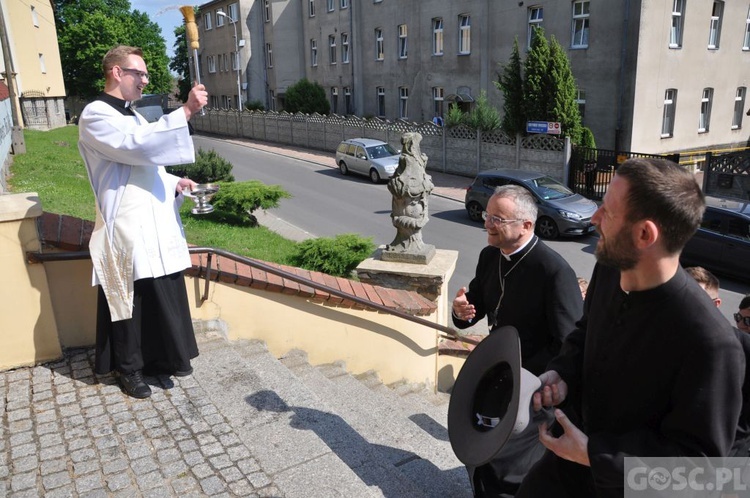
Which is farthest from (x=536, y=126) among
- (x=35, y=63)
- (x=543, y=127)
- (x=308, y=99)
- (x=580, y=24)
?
(x=35, y=63)

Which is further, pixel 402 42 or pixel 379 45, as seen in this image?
pixel 379 45

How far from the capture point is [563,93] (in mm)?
20156

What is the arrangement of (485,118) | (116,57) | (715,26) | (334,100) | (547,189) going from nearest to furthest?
(116,57) → (547,189) → (485,118) → (715,26) → (334,100)

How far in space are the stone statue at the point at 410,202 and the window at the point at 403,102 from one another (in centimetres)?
2868

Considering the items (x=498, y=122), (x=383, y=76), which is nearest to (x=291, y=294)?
(x=498, y=122)

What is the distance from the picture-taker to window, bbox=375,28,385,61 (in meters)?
35.4

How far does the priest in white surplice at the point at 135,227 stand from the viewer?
3.52 meters

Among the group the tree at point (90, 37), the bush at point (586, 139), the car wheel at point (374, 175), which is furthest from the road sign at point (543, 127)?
the tree at point (90, 37)

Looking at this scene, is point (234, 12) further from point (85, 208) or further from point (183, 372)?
point (183, 372)

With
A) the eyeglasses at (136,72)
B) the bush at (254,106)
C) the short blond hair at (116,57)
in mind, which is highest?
the short blond hair at (116,57)

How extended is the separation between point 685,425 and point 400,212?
5.07m

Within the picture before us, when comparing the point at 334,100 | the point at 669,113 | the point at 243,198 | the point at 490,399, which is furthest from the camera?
the point at 334,100

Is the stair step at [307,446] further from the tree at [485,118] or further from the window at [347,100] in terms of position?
the window at [347,100]

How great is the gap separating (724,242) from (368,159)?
14519 millimetres
